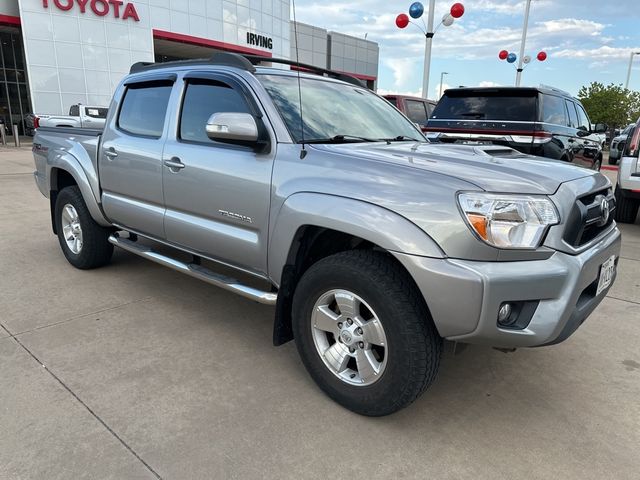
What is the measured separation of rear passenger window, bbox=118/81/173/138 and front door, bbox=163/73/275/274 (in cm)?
30

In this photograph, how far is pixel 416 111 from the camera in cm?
1181

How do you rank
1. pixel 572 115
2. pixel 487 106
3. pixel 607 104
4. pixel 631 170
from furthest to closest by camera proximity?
pixel 607 104
pixel 572 115
pixel 487 106
pixel 631 170

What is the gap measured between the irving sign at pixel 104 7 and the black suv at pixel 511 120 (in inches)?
843

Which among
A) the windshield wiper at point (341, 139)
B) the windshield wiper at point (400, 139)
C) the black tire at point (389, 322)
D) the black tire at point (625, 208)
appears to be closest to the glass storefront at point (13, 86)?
the black tire at point (625, 208)

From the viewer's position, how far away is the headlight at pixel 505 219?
2.12 meters

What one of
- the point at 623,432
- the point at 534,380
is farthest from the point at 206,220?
the point at 623,432

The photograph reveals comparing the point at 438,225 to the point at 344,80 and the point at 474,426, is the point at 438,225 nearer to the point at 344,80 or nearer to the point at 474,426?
the point at 474,426

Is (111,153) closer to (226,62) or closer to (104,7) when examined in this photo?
(226,62)

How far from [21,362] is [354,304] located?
6.97ft

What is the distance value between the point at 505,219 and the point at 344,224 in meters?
0.74

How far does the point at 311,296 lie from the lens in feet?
8.56

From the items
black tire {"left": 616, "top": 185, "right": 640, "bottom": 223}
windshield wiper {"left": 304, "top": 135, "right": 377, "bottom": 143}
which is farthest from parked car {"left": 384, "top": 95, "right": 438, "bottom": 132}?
windshield wiper {"left": 304, "top": 135, "right": 377, "bottom": 143}

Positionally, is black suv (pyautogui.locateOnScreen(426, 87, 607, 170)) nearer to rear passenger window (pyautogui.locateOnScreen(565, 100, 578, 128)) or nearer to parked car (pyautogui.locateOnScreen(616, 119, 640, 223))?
rear passenger window (pyautogui.locateOnScreen(565, 100, 578, 128))

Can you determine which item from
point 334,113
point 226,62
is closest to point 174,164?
point 226,62
